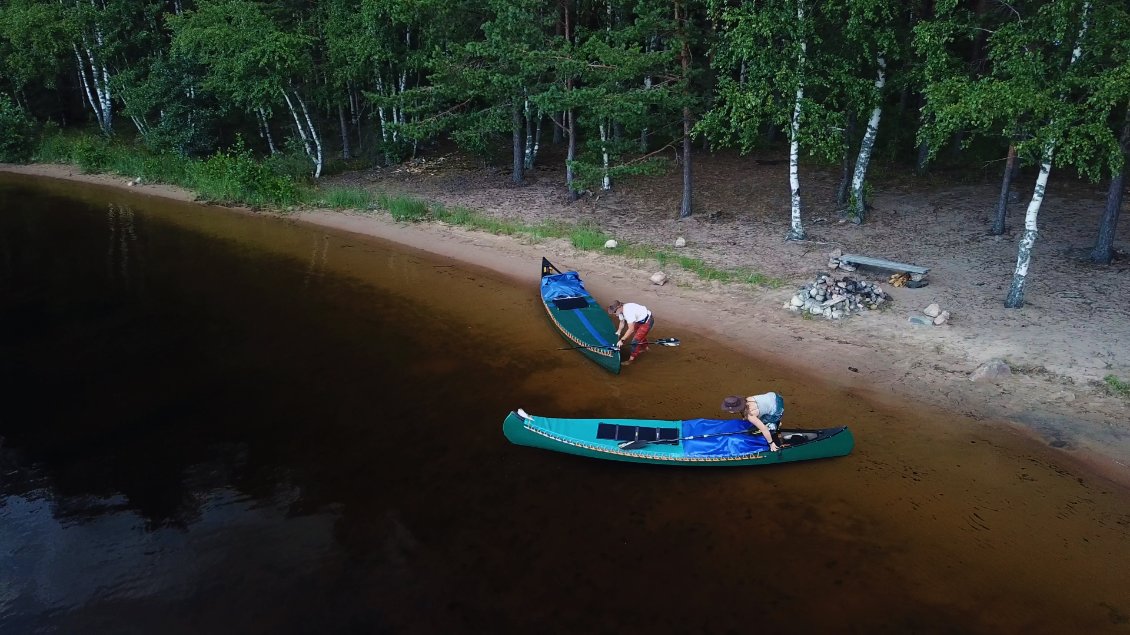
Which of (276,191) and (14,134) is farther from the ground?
(14,134)

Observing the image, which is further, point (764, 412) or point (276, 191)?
point (276, 191)

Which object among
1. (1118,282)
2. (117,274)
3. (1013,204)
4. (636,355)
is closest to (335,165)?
(117,274)

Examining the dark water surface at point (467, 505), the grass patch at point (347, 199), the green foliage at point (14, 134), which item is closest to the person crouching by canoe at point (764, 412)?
the dark water surface at point (467, 505)

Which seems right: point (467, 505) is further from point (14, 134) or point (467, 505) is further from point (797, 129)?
point (14, 134)

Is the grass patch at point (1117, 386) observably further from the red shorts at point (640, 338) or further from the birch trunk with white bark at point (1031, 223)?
the red shorts at point (640, 338)

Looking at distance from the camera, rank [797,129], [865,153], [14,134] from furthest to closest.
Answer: [14,134] → [865,153] → [797,129]

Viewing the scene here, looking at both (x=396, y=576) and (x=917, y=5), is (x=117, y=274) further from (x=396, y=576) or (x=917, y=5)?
(x=917, y=5)

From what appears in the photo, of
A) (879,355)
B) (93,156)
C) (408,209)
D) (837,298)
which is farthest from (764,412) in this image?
(93,156)
